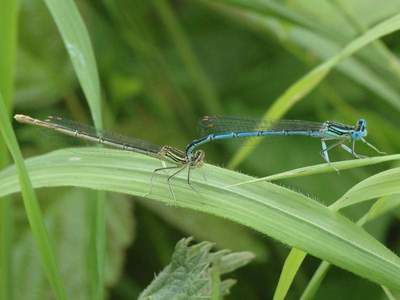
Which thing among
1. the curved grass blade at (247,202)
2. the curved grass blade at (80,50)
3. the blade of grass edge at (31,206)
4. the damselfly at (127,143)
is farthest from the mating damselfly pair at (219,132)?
the blade of grass edge at (31,206)

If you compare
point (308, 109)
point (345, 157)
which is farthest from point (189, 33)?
point (345, 157)

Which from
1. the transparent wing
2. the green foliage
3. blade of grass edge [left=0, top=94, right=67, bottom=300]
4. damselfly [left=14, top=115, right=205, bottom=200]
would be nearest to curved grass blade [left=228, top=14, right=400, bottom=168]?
the transparent wing

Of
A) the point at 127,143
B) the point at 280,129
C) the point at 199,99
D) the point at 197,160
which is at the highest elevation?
the point at 199,99

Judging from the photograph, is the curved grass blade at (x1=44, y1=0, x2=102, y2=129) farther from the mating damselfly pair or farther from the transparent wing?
the transparent wing

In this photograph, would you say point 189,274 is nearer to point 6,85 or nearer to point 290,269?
point 290,269

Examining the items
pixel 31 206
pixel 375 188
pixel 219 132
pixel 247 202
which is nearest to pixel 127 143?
pixel 219 132

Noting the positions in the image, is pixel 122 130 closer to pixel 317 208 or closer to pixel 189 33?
pixel 189 33

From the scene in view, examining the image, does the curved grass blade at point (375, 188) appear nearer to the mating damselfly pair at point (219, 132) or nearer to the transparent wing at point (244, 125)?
the mating damselfly pair at point (219, 132)
